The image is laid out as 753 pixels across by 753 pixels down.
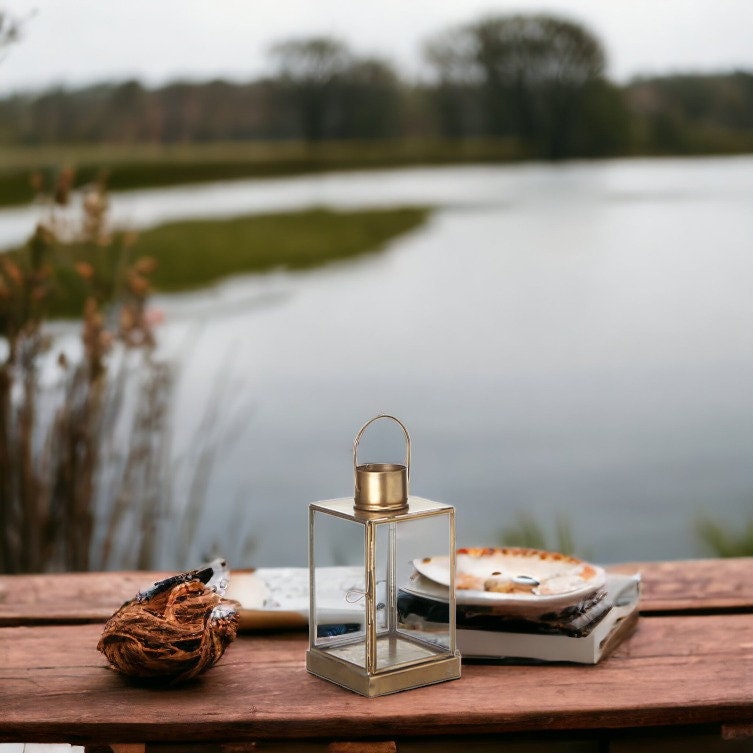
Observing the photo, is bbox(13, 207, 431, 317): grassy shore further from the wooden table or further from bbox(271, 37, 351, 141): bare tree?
the wooden table

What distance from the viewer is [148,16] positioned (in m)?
3.00

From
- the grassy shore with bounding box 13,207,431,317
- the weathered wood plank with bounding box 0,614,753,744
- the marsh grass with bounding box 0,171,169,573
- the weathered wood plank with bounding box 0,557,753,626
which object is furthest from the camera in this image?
the grassy shore with bounding box 13,207,431,317

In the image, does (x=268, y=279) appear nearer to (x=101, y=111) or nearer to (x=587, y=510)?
(x=101, y=111)

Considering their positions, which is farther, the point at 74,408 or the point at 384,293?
the point at 384,293

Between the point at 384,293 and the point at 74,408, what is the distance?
870 millimetres

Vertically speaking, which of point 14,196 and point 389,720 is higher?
point 14,196

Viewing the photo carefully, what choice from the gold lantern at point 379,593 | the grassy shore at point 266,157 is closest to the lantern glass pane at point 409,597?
the gold lantern at point 379,593

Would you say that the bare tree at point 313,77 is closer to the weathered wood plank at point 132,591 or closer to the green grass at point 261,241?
the green grass at point 261,241

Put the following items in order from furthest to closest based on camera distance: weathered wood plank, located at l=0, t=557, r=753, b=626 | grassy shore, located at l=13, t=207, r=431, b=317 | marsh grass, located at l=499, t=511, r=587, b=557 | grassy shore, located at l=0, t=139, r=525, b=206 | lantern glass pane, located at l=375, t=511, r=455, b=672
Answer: grassy shore, located at l=0, t=139, r=525, b=206 → grassy shore, located at l=13, t=207, r=431, b=317 → marsh grass, located at l=499, t=511, r=587, b=557 → weathered wood plank, located at l=0, t=557, r=753, b=626 → lantern glass pane, located at l=375, t=511, r=455, b=672

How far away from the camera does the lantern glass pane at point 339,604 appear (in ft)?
4.36

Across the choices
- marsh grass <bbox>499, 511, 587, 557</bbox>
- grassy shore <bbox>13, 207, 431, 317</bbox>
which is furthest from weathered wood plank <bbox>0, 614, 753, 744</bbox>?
grassy shore <bbox>13, 207, 431, 317</bbox>

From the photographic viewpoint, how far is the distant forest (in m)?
3.09

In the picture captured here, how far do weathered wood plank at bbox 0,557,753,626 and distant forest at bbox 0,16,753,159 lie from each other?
163 cm

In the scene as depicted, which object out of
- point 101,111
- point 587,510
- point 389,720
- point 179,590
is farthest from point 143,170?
point 389,720
